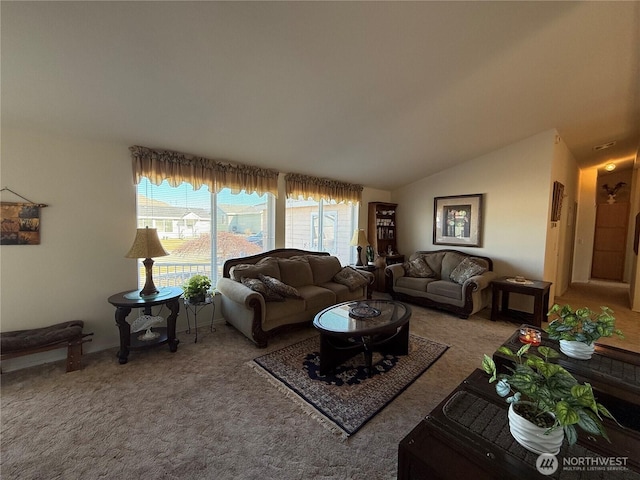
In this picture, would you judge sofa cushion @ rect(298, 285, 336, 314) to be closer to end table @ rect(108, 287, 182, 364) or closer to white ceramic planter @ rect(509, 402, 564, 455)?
end table @ rect(108, 287, 182, 364)

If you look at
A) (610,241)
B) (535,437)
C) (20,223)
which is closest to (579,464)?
(535,437)

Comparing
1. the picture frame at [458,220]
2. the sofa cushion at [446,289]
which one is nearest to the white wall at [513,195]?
the picture frame at [458,220]

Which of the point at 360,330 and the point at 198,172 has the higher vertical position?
the point at 198,172

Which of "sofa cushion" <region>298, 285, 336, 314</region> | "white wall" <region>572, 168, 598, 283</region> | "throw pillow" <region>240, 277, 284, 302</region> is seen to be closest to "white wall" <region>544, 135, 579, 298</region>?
"white wall" <region>572, 168, 598, 283</region>

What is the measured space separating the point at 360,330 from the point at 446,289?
239 centimetres

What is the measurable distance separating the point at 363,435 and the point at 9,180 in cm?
357

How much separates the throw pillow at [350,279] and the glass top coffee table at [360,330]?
0.91 m

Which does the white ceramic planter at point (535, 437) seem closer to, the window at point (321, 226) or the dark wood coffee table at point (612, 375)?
the dark wood coffee table at point (612, 375)

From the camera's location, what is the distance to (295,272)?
3.84 meters

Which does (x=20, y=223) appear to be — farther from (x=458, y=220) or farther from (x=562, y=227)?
(x=562, y=227)

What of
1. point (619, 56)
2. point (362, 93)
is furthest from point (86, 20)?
point (619, 56)

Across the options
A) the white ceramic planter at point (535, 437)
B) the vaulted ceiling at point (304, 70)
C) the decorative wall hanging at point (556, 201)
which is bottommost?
the white ceramic planter at point (535, 437)

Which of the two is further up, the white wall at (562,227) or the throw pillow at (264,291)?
the white wall at (562,227)

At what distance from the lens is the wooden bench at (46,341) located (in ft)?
7.11
